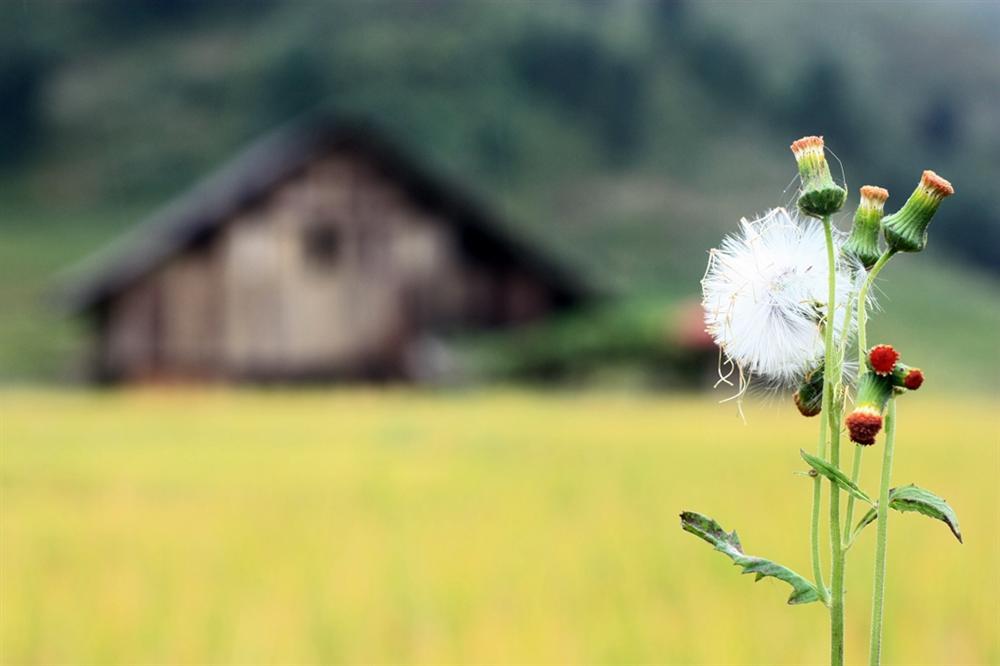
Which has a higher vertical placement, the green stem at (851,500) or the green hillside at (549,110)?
the green hillside at (549,110)

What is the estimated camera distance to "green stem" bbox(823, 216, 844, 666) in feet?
2.59

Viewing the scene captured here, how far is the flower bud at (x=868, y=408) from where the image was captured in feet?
2.56

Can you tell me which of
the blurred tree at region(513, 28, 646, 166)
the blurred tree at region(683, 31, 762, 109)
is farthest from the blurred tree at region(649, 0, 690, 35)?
the blurred tree at region(513, 28, 646, 166)

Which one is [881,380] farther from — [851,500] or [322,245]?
[322,245]

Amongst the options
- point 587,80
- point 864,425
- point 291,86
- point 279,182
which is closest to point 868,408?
point 864,425

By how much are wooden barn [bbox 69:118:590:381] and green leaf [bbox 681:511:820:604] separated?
20.7m

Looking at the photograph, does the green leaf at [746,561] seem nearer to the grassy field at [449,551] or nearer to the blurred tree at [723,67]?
the grassy field at [449,551]

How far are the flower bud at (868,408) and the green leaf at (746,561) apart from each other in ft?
0.42

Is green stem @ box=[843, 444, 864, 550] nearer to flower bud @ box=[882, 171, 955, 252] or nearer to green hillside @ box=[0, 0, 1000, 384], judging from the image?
flower bud @ box=[882, 171, 955, 252]

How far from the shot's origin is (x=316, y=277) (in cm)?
2191

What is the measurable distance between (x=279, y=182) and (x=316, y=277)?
172 cm

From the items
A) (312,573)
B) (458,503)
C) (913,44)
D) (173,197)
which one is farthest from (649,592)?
(173,197)

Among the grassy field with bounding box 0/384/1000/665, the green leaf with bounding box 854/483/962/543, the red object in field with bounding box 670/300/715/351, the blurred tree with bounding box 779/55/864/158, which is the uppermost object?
the blurred tree with bounding box 779/55/864/158

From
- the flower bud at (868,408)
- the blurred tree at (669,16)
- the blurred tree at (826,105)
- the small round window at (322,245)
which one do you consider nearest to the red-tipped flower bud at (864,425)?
the flower bud at (868,408)
